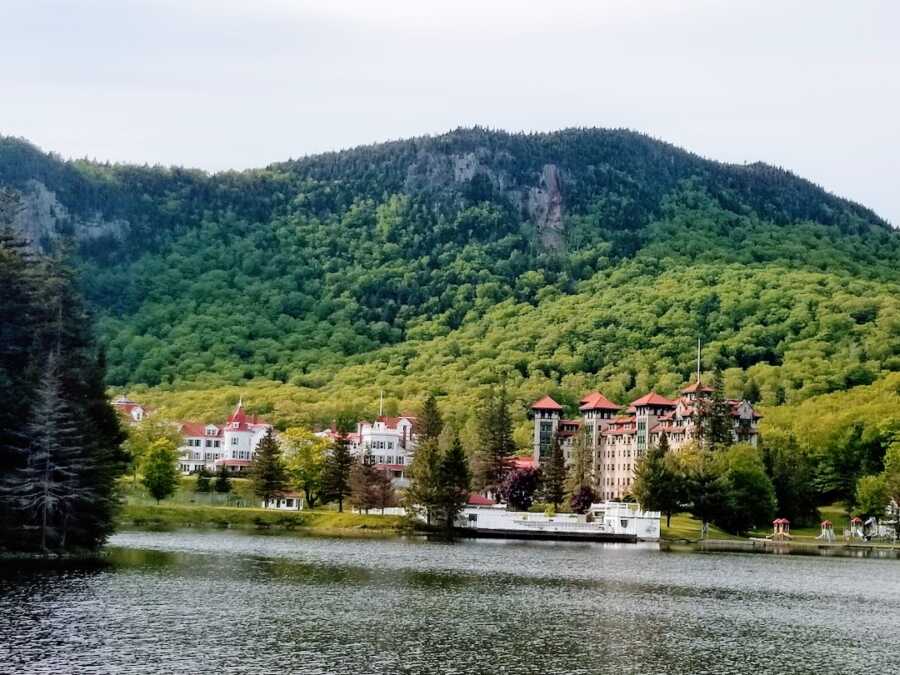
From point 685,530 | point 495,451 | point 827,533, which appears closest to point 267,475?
point 495,451

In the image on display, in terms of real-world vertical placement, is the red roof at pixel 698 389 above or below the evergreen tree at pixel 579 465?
above

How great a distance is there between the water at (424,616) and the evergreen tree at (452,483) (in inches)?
1317

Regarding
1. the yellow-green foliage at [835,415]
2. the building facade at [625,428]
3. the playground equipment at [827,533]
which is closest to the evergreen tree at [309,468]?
the building facade at [625,428]

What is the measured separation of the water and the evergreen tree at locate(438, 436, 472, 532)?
33444 mm

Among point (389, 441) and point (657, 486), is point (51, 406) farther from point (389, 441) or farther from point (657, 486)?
point (389, 441)

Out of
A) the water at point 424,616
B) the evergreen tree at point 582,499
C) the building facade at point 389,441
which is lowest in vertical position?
the water at point 424,616

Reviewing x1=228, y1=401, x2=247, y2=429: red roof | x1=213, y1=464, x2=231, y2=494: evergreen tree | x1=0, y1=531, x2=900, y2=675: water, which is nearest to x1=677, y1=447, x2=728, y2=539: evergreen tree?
x1=0, y1=531, x2=900, y2=675: water

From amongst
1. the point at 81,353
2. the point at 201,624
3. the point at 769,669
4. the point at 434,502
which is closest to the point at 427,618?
the point at 201,624

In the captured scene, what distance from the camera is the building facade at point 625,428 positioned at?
163 meters

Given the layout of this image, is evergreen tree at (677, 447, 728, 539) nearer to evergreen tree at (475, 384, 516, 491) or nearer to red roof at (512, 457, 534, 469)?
evergreen tree at (475, 384, 516, 491)

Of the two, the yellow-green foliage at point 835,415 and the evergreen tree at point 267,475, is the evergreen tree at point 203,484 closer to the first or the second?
the evergreen tree at point 267,475

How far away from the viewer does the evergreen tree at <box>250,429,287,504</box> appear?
142 metres

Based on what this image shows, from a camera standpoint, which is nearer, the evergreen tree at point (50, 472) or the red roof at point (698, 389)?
the evergreen tree at point (50, 472)

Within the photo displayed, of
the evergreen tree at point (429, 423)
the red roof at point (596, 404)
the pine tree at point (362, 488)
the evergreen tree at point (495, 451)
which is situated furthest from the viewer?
the red roof at point (596, 404)
